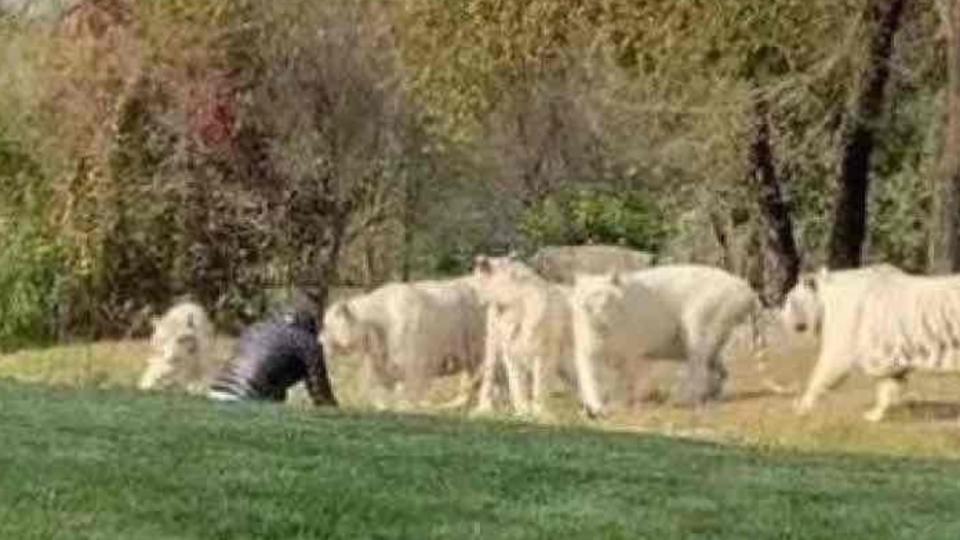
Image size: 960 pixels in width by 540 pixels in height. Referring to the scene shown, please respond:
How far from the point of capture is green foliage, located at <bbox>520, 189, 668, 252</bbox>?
3831 cm

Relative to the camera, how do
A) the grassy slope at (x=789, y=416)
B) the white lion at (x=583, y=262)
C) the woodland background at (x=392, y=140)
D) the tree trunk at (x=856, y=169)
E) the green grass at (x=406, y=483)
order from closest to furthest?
the green grass at (x=406, y=483) → the grassy slope at (x=789, y=416) → the woodland background at (x=392, y=140) → the tree trunk at (x=856, y=169) → the white lion at (x=583, y=262)

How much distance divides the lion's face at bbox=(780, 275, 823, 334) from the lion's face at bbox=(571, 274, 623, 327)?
1232 mm

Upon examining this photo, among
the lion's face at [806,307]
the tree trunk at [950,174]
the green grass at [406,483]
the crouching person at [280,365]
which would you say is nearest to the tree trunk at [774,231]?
the tree trunk at [950,174]

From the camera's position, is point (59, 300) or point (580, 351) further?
point (59, 300)

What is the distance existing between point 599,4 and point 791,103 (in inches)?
152

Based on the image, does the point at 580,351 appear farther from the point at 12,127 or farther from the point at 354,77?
the point at 12,127

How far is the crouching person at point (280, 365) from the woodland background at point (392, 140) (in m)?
6.09

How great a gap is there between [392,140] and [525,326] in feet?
48.5

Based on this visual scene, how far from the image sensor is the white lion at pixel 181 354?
64.8 feet

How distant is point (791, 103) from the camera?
24.9 meters

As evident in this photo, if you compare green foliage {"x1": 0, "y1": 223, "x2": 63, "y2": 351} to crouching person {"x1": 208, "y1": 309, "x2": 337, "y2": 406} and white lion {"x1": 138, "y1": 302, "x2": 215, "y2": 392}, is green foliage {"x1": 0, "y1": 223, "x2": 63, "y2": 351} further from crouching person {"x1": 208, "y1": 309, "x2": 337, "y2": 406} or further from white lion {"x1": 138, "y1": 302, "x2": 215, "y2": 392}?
crouching person {"x1": 208, "y1": 309, "x2": 337, "y2": 406}

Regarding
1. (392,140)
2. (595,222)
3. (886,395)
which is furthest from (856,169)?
(595,222)

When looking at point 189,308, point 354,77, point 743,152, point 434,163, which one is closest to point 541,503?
point 189,308

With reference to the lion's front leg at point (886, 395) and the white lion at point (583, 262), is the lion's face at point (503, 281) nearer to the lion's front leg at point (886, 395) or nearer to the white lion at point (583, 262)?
the lion's front leg at point (886, 395)
